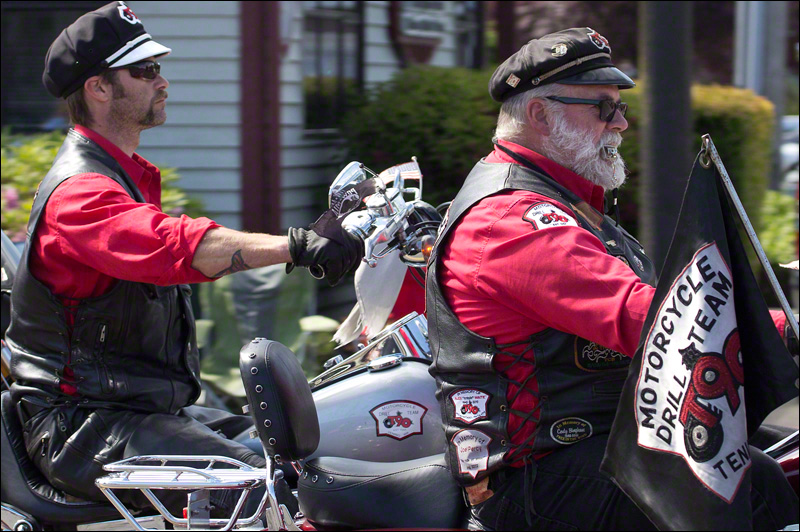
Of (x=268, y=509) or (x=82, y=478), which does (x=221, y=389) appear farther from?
(x=268, y=509)

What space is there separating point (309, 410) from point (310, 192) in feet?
17.2

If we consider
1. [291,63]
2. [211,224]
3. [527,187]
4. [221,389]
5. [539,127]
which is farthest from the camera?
[291,63]

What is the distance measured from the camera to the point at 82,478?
288 cm

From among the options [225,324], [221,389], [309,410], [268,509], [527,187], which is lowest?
[221,389]

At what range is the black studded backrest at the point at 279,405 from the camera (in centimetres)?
239

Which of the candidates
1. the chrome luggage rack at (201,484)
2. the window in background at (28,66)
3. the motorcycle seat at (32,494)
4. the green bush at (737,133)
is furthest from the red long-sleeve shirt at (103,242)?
the window in background at (28,66)

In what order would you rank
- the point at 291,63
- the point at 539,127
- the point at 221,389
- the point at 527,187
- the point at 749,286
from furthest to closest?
the point at 291,63
the point at 221,389
the point at 539,127
the point at 527,187
the point at 749,286

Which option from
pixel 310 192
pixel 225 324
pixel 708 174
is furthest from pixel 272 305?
pixel 708 174

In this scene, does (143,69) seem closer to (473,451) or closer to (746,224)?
(473,451)

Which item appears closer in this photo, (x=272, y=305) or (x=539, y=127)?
(x=539, y=127)

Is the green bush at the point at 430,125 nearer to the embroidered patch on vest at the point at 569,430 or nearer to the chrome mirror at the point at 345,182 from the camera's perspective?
the chrome mirror at the point at 345,182

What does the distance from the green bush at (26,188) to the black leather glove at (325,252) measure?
3.15 metres

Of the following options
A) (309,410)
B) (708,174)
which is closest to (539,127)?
(708,174)

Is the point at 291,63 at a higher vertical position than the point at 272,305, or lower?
higher
